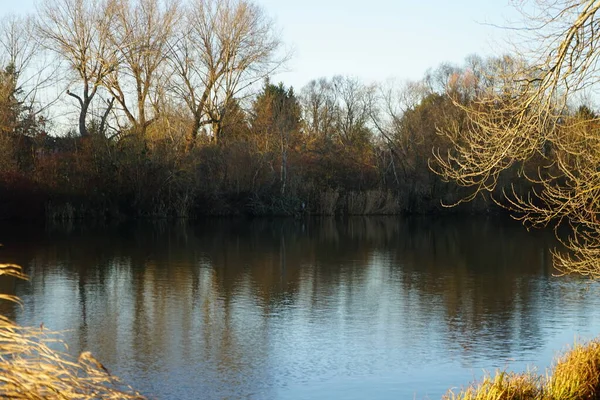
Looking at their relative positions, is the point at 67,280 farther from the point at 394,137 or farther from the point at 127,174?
the point at 394,137

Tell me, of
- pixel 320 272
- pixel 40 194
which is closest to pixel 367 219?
pixel 40 194

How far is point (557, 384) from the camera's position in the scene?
24.3 feet

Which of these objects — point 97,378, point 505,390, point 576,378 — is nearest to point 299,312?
point 576,378

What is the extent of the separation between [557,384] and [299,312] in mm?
6799

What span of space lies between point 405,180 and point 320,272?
84.6 ft

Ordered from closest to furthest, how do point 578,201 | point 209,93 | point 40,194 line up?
point 578,201, point 40,194, point 209,93

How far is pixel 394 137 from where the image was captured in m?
46.7

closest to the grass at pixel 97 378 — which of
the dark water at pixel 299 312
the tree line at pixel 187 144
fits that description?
the dark water at pixel 299 312

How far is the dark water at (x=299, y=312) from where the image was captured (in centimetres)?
989

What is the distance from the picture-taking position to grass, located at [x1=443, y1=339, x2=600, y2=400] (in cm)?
681

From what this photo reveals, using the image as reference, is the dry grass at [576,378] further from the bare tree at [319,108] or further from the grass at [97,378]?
the bare tree at [319,108]

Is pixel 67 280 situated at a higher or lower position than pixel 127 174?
lower

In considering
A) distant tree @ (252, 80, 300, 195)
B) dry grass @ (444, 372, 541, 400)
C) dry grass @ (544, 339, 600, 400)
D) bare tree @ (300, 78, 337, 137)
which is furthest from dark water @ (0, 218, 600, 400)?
bare tree @ (300, 78, 337, 137)

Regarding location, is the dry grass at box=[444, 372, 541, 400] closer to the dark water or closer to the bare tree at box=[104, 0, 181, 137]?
the dark water
